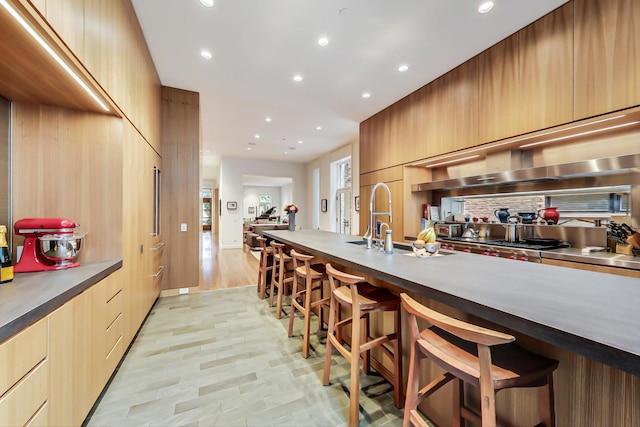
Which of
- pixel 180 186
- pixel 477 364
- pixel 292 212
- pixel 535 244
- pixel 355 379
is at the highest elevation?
pixel 180 186

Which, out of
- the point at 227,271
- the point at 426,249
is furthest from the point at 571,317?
the point at 227,271

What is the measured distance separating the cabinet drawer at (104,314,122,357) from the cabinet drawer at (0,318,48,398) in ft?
2.49

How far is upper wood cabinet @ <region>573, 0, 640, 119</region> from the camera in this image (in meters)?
2.03

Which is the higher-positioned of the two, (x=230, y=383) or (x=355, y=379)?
(x=355, y=379)

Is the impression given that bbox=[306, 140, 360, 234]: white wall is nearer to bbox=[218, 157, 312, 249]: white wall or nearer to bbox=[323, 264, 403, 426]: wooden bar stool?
bbox=[218, 157, 312, 249]: white wall

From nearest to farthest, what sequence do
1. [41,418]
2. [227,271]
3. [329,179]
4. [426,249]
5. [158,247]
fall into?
[41,418], [426,249], [158,247], [227,271], [329,179]

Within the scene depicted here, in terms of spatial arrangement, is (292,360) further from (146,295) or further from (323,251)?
(146,295)

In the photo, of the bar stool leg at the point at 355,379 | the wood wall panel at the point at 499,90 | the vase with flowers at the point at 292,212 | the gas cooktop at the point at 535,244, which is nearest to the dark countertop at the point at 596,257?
the gas cooktop at the point at 535,244

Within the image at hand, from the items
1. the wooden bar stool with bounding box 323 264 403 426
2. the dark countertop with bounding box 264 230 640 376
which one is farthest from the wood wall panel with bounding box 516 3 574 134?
the wooden bar stool with bounding box 323 264 403 426

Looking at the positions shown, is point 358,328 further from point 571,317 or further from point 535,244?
point 535,244

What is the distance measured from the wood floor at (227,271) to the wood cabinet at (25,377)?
3.19 meters

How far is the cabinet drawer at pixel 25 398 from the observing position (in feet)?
3.03

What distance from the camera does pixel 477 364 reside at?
96 centimetres

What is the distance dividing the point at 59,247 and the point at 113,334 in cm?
75
